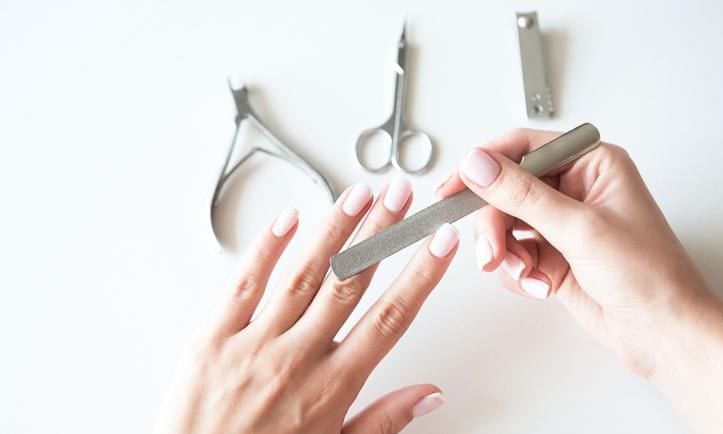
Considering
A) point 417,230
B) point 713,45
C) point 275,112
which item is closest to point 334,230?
point 417,230

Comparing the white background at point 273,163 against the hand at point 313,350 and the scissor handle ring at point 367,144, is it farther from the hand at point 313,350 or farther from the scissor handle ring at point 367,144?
the hand at point 313,350

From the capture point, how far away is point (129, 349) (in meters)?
1.00

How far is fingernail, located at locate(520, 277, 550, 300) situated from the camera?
2.88ft

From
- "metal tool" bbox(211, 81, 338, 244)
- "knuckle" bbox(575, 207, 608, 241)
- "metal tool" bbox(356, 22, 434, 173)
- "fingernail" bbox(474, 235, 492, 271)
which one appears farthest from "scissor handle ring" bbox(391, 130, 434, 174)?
"knuckle" bbox(575, 207, 608, 241)

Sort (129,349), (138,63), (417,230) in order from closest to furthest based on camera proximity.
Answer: (417,230), (129,349), (138,63)

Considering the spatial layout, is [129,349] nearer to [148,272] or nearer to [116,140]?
[148,272]

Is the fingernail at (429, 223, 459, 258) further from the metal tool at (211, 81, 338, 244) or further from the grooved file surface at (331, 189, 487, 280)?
the metal tool at (211, 81, 338, 244)

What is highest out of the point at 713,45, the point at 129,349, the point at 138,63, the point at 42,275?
the point at 138,63

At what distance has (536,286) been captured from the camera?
88cm

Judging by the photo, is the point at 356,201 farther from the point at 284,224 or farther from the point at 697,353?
the point at 697,353

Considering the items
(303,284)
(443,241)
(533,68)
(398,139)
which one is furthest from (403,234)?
(533,68)

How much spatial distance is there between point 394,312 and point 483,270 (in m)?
0.13

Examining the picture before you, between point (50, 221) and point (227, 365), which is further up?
point (50, 221)

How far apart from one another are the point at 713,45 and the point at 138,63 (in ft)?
3.17
